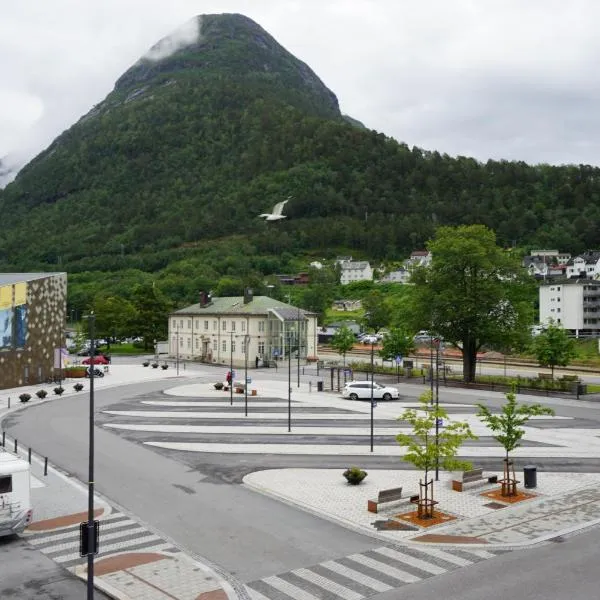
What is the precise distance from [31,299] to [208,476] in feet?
125

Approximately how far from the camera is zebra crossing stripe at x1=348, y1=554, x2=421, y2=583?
51.1ft

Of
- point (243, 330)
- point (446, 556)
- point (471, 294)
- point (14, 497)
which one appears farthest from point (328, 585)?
point (243, 330)

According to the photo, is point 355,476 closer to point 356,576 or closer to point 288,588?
point 356,576

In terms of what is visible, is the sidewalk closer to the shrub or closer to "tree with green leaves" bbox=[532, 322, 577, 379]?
the shrub

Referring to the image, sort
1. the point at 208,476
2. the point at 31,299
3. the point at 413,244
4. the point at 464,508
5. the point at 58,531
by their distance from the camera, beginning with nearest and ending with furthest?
the point at 58,531, the point at 464,508, the point at 208,476, the point at 31,299, the point at 413,244

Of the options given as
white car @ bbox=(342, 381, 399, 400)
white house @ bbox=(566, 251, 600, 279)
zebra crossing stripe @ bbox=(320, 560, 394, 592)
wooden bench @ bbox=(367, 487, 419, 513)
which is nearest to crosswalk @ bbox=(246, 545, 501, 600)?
zebra crossing stripe @ bbox=(320, 560, 394, 592)

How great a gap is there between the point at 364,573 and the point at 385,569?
0.59 m

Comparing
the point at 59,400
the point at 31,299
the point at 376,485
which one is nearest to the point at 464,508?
the point at 376,485

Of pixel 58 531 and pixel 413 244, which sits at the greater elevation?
pixel 413 244

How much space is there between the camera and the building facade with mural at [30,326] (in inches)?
2168

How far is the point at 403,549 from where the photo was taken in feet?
58.1

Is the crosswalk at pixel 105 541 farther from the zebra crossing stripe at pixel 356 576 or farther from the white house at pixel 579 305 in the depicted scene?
the white house at pixel 579 305

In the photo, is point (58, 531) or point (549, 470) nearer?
point (58, 531)

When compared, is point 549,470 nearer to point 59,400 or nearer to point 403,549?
point 403,549
